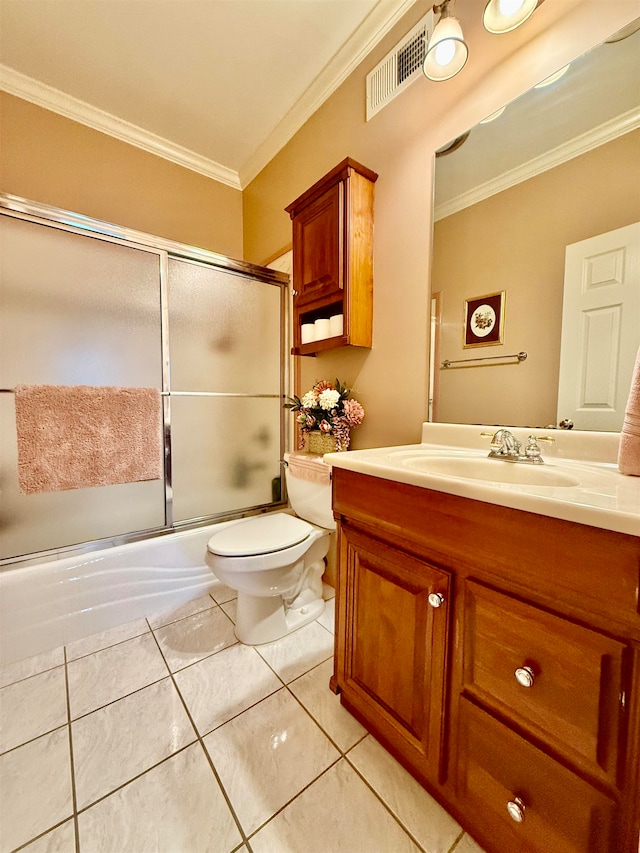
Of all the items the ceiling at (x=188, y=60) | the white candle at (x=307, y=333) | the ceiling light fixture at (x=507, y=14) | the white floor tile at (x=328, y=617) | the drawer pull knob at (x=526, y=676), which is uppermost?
the ceiling at (x=188, y=60)

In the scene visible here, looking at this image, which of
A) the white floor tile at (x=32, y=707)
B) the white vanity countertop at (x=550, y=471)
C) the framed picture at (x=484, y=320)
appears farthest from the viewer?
the framed picture at (x=484, y=320)

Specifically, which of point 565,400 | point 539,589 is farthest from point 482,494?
point 565,400

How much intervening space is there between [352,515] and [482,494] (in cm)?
40

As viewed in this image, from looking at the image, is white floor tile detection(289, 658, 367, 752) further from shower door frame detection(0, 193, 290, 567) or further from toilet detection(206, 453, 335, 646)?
shower door frame detection(0, 193, 290, 567)

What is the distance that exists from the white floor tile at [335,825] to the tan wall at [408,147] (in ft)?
3.44

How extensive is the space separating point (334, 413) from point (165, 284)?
111cm

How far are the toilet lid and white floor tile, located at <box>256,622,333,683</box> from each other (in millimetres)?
427

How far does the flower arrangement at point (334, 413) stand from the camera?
147 cm

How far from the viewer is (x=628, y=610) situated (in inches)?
18.2

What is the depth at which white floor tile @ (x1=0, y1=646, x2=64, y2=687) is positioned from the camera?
1.16m

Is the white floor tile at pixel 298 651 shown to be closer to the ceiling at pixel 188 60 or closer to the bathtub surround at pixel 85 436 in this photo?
the bathtub surround at pixel 85 436

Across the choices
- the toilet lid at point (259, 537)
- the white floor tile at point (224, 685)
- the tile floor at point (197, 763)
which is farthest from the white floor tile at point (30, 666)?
the toilet lid at point (259, 537)

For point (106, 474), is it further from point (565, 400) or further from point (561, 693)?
point (565, 400)

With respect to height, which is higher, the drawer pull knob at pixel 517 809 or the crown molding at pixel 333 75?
the crown molding at pixel 333 75
